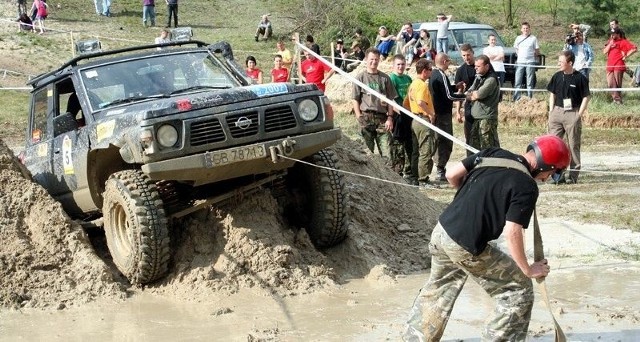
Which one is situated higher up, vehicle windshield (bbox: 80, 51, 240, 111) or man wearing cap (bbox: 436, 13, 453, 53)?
vehicle windshield (bbox: 80, 51, 240, 111)

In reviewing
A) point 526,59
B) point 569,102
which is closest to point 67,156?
point 569,102

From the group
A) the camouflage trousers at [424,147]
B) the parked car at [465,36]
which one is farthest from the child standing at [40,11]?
the camouflage trousers at [424,147]

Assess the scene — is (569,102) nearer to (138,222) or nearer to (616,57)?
(138,222)

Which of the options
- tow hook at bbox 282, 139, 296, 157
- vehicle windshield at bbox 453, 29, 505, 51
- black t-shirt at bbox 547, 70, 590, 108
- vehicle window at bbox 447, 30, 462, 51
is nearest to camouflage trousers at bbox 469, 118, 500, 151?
black t-shirt at bbox 547, 70, 590, 108

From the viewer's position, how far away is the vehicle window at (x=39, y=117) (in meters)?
9.80

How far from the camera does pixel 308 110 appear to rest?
27.9 ft

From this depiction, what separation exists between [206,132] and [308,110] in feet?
3.13

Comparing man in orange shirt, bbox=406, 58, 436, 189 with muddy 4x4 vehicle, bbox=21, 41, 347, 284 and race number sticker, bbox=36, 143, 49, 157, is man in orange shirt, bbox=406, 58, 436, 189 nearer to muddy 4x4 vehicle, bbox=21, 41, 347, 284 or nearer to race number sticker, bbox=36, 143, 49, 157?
muddy 4x4 vehicle, bbox=21, 41, 347, 284

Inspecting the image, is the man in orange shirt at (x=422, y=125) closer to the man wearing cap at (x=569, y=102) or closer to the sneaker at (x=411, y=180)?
the sneaker at (x=411, y=180)

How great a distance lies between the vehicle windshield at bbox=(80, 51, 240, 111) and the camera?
356 inches

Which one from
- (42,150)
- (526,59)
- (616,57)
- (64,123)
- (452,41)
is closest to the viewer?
(64,123)

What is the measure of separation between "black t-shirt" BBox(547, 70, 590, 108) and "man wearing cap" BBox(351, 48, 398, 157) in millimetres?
2265

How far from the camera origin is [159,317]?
810cm

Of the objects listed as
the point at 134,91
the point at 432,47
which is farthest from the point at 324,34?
the point at 134,91
